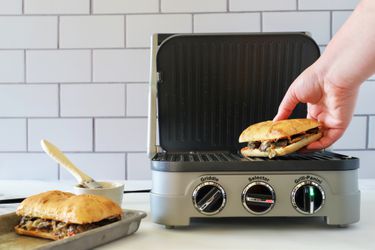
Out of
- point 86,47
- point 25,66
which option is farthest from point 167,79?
point 25,66

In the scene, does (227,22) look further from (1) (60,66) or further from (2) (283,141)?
(2) (283,141)

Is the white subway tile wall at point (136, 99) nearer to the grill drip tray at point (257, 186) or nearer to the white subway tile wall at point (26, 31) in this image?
the white subway tile wall at point (26, 31)

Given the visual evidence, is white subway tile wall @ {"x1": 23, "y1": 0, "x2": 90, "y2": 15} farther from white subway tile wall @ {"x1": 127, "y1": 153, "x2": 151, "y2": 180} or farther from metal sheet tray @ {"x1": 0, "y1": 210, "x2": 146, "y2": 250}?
metal sheet tray @ {"x1": 0, "y1": 210, "x2": 146, "y2": 250}

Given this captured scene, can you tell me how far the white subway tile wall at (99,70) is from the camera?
1464 mm

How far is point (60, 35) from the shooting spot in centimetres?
149

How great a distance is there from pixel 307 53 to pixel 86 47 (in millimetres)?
694

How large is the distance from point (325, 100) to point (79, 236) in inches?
20.2

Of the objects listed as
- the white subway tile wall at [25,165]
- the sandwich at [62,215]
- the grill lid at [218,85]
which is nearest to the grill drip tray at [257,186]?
the sandwich at [62,215]

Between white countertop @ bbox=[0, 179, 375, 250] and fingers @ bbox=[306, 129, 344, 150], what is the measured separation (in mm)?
142

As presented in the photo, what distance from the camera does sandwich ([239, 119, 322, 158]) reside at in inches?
33.3

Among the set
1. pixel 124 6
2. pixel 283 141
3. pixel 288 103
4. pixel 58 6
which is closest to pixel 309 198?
pixel 283 141

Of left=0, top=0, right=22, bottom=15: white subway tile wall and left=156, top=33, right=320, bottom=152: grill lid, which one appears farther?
left=0, top=0, right=22, bottom=15: white subway tile wall

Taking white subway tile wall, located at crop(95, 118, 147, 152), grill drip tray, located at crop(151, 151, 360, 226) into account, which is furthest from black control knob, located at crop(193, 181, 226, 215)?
white subway tile wall, located at crop(95, 118, 147, 152)

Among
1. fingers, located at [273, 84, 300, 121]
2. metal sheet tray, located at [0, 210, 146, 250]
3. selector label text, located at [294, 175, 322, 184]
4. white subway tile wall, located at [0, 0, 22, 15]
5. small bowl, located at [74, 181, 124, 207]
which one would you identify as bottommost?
metal sheet tray, located at [0, 210, 146, 250]
